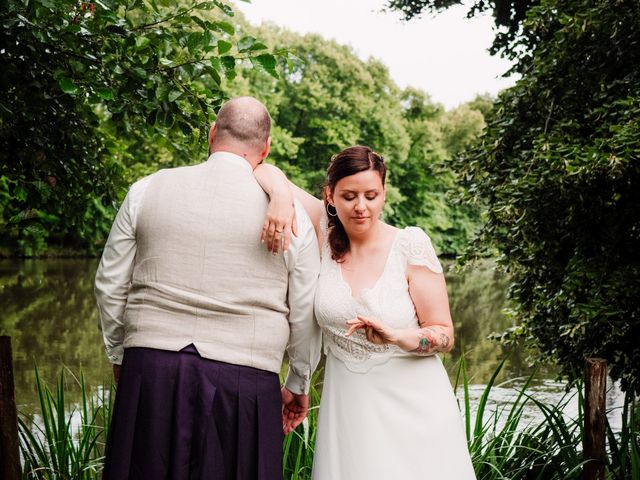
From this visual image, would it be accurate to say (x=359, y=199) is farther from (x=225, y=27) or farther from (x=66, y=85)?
(x=66, y=85)

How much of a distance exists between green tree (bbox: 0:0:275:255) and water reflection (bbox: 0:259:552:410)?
1.85 meters

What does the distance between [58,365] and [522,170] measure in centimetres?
807

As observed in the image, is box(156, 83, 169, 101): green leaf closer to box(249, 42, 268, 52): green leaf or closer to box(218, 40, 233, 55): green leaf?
box(218, 40, 233, 55): green leaf

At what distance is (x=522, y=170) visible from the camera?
16.9ft

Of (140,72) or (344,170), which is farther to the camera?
(140,72)

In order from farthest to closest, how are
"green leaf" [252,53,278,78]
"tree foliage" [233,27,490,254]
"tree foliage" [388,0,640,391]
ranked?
1. "tree foliage" [233,27,490,254]
2. "tree foliage" [388,0,640,391]
3. "green leaf" [252,53,278,78]

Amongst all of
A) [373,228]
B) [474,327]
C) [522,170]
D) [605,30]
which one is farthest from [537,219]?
[474,327]

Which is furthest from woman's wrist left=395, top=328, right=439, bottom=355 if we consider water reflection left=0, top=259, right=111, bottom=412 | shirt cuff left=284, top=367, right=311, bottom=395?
water reflection left=0, top=259, right=111, bottom=412

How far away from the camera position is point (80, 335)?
13.5 m

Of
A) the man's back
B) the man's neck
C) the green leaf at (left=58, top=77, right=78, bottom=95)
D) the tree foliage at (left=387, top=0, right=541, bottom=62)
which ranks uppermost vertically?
the tree foliage at (left=387, top=0, right=541, bottom=62)

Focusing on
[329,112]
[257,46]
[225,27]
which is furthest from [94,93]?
[329,112]

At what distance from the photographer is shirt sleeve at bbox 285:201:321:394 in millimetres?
2615

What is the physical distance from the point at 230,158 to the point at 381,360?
0.87 m

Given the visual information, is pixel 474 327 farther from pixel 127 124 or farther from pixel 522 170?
pixel 127 124
